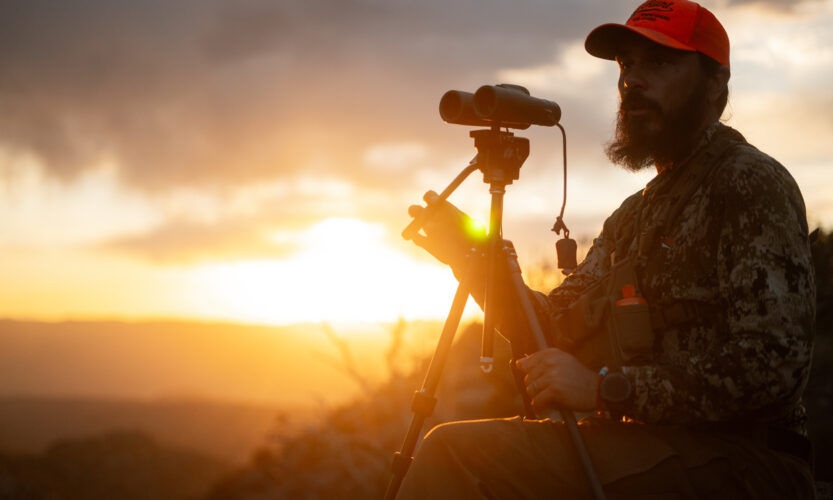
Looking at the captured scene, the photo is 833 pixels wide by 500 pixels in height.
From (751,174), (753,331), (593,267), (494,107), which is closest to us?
(753,331)

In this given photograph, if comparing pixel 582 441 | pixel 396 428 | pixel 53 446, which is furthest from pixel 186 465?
pixel 582 441

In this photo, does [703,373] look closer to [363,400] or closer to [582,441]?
[582,441]

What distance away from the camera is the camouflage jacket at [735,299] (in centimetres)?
222

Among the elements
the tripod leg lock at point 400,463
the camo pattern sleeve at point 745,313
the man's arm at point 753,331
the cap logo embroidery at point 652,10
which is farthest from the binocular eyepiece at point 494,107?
the tripod leg lock at point 400,463

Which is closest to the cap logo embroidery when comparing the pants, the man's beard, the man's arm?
the man's beard

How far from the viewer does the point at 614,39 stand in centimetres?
325

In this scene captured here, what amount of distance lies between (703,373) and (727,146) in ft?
3.48

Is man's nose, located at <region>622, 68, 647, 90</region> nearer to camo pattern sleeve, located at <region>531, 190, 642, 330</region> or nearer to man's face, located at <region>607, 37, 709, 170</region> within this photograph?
man's face, located at <region>607, 37, 709, 170</region>

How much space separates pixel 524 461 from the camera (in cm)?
230

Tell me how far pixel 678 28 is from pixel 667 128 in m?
0.48

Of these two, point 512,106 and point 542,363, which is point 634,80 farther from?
point 542,363

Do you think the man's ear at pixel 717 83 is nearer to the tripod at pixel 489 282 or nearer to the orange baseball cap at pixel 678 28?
the orange baseball cap at pixel 678 28

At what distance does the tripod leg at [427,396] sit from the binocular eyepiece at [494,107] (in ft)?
2.51

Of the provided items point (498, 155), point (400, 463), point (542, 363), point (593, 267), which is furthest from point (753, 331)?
point (593, 267)
